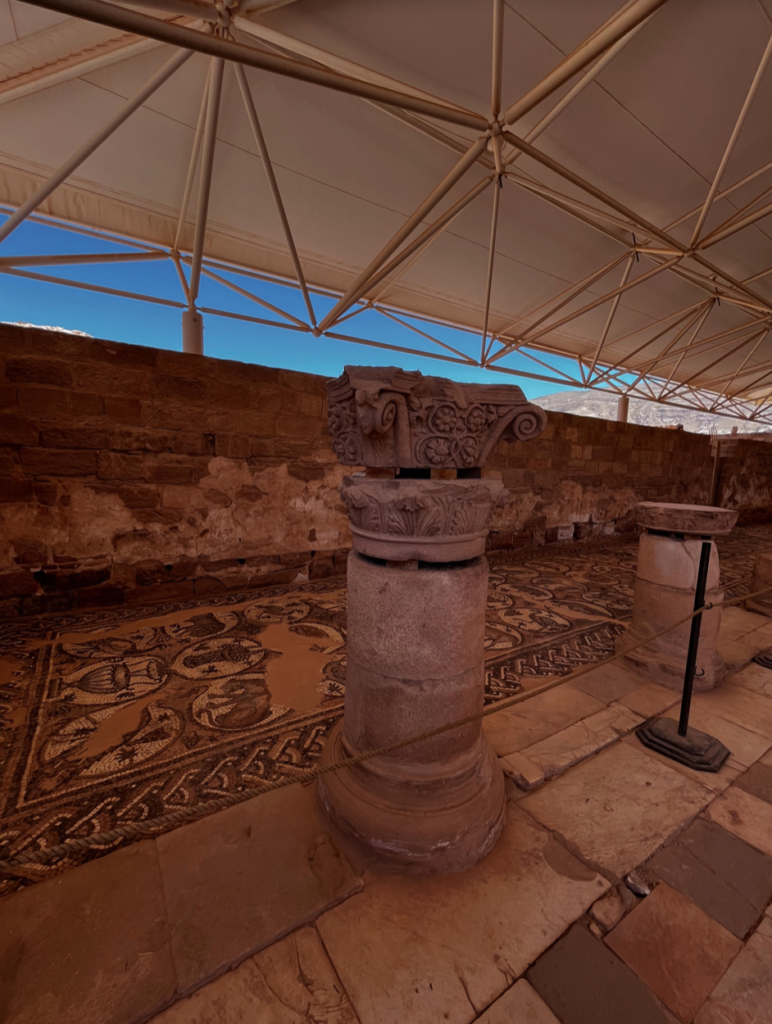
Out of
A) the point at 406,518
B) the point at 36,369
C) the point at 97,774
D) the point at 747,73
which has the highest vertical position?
the point at 747,73

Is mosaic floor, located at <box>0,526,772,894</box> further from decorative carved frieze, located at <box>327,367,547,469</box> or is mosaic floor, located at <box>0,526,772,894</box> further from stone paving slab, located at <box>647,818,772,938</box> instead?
decorative carved frieze, located at <box>327,367,547,469</box>

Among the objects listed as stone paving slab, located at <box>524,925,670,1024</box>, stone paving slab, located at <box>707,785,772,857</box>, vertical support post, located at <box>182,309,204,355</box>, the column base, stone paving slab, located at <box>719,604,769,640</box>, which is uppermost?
vertical support post, located at <box>182,309,204,355</box>

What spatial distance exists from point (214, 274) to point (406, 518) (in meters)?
6.94

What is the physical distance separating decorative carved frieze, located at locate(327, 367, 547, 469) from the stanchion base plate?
185 centimetres

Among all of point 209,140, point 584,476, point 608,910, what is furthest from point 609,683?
point 209,140

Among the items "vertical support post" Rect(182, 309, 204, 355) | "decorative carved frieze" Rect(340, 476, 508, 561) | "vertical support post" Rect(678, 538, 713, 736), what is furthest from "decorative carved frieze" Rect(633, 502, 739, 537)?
"vertical support post" Rect(182, 309, 204, 355)

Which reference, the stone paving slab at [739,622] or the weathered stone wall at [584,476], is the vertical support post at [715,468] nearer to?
the weathered stone wall at [584,476]

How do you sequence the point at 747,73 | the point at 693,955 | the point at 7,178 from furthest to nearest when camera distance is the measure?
the point at 7,178
the point at 747,73
the point at 693,955

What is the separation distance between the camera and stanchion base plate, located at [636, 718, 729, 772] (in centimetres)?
218

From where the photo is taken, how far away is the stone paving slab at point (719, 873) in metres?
1.48

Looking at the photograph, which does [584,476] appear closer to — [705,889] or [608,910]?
[705,889]

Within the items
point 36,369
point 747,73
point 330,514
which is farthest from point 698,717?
point 747,73

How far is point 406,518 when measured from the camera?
164 centimetres

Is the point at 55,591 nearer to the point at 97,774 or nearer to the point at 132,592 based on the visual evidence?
the point at 132,592
